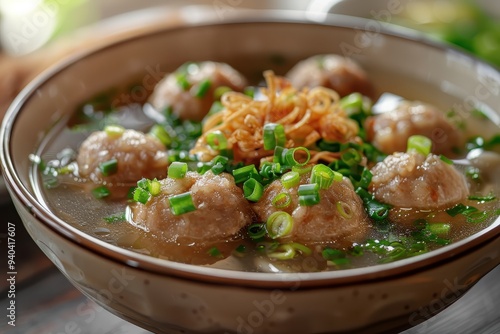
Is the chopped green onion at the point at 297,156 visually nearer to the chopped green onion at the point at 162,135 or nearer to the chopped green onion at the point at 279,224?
the chopped green onion at the point at 279,224

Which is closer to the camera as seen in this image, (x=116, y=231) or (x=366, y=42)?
(x=116, y=231)

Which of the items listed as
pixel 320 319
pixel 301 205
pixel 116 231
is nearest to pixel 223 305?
pixel 320 319

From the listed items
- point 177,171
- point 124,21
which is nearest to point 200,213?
point 177,171

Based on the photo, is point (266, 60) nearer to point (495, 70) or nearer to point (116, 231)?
point (495, 70)

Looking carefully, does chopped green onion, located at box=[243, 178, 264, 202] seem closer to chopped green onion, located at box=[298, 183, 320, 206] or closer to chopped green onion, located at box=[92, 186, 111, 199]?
chopped green onion, located at box=[298, 183, 320, 206]

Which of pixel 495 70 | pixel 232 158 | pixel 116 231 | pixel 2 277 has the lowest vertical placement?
pixel 2 277

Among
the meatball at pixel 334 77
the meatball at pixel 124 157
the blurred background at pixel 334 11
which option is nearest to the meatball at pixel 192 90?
the meatball at pixel 334 77

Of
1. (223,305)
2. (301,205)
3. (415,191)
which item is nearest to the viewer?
(223,305)
